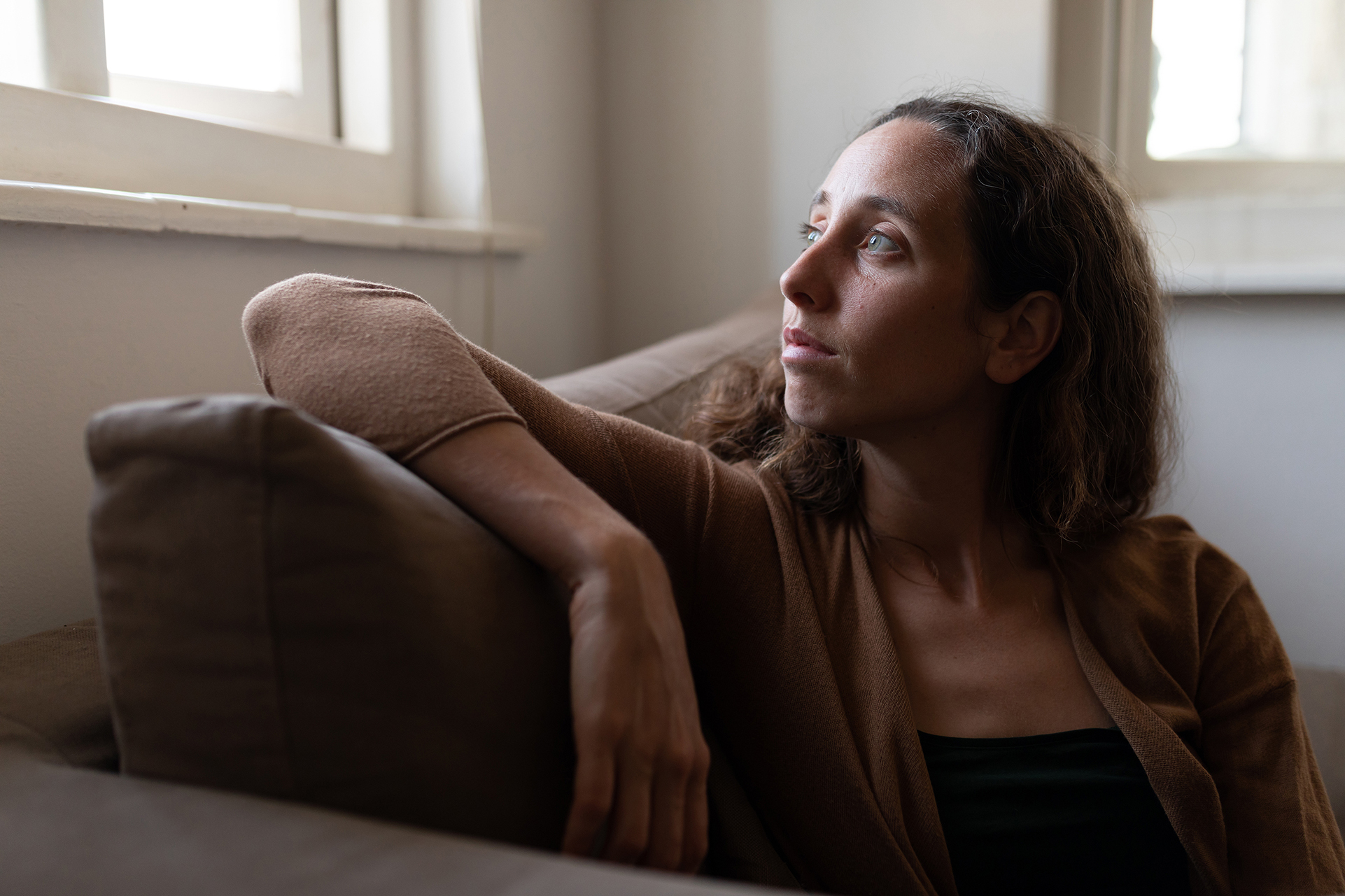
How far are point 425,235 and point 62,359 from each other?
555 millimetres

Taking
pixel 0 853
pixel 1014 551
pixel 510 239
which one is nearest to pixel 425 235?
pixel 510 239

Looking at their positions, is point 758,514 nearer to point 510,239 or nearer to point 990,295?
point 990,295

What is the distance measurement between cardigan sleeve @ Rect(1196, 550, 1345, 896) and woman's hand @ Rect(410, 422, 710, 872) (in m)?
0.60

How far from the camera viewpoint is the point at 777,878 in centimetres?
80

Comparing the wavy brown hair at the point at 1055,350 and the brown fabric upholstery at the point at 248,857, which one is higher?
the wavy brown hair at the point at 1055,350

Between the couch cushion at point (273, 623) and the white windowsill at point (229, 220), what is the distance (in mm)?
422

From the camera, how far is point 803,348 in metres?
0.91

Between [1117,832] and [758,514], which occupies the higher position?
[758,514]

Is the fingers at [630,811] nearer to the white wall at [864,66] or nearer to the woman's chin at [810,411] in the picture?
the woman's chin at [810,411]

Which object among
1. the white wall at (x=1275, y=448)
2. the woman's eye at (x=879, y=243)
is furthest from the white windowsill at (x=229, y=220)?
the white wall at (x=1275, y=448)

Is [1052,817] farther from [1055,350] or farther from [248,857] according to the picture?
[248,857]

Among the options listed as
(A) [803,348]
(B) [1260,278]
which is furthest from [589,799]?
(B) [1260,278]

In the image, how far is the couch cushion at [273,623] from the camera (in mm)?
473

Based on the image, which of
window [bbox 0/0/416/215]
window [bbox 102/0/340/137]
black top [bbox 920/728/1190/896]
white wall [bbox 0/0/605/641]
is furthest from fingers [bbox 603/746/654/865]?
window [bbox 102/0/340/137]
